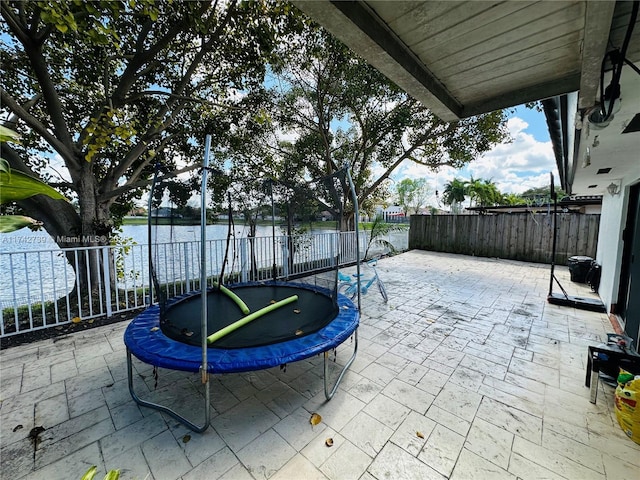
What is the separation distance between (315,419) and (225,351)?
81 centimetres

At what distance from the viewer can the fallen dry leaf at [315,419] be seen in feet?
5.84

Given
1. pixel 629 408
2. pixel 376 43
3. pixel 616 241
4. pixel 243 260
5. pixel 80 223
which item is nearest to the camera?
pixel 376 43

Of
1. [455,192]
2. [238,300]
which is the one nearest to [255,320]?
[238,300]

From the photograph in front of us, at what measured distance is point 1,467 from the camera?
1.46 metres

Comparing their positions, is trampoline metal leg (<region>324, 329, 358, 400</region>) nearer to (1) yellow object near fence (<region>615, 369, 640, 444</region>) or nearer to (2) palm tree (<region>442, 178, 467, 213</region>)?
(1) yellow object near fence (<region>615, 369, 640, 444</region>)

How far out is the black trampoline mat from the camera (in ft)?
6.74

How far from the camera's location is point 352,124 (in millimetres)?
8656

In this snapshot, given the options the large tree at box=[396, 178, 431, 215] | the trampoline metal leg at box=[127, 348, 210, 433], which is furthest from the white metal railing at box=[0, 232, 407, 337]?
the large tree at box=[396, 178, 431, 215]

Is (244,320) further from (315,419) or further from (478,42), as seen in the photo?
(478,42)

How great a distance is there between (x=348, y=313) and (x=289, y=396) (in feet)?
2.91

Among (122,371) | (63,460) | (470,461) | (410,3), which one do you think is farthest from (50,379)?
(410,3)

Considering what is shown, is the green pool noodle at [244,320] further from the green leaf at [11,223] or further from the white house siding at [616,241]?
the white house siding at [616,241]

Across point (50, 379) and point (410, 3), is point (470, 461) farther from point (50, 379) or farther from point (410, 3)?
point (50, 379)

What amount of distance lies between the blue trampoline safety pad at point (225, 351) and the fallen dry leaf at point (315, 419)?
43cm
